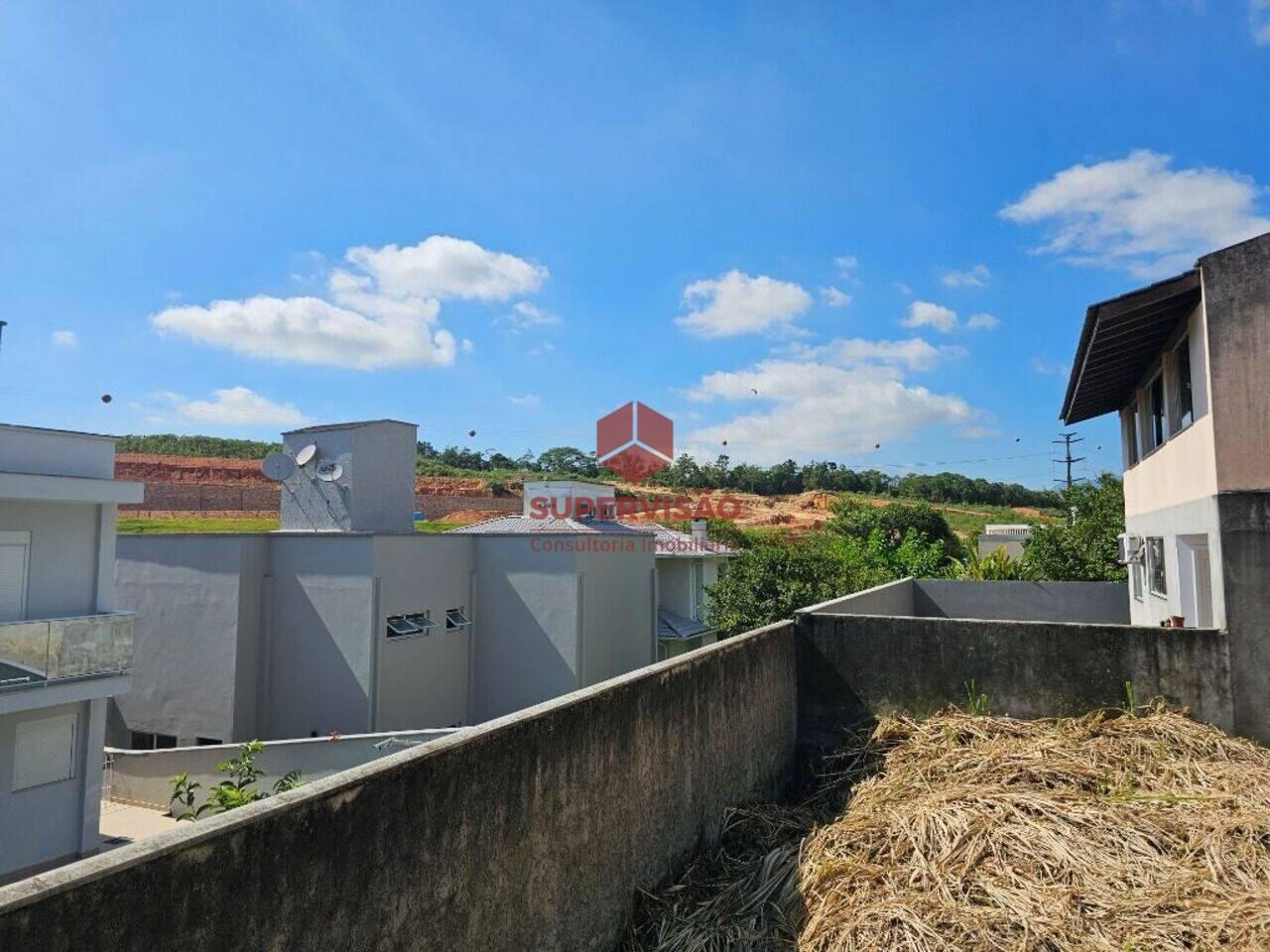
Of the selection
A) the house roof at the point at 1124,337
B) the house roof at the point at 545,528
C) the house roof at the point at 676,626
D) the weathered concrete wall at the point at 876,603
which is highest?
the house roof at the point at 1124,337

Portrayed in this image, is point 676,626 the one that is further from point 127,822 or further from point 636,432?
point 127,822

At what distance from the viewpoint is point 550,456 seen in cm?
6681

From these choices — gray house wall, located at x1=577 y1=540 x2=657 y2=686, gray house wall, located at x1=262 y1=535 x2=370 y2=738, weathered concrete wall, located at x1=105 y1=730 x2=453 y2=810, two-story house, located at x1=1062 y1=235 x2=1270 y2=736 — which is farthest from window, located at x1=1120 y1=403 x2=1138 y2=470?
gray house wall, located at x1=262 y1=535 x2=370 y2=738

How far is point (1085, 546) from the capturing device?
Answer: 19109 mm

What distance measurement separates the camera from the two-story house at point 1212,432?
231 inches

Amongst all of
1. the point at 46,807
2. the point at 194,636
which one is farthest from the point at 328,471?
the point at 46,807

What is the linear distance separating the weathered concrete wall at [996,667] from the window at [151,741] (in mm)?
13200

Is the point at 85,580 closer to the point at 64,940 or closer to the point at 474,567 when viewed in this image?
the point at 474,567

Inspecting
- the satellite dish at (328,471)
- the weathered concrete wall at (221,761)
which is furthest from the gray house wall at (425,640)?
the satellite dish at (328,471)

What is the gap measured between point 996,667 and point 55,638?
12017 millimetres

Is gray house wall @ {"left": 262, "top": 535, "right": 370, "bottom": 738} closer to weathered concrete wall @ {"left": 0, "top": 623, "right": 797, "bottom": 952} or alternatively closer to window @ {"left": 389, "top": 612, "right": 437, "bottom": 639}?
window @ {"left": 389, "top": 612, "right": 437, "bottom": 639}

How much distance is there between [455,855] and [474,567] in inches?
540

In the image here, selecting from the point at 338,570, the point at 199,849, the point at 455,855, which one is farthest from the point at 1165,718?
the point at 338,570

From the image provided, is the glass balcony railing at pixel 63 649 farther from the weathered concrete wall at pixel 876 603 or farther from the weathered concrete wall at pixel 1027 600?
the weathered concrete wall at pixel 1027 600
